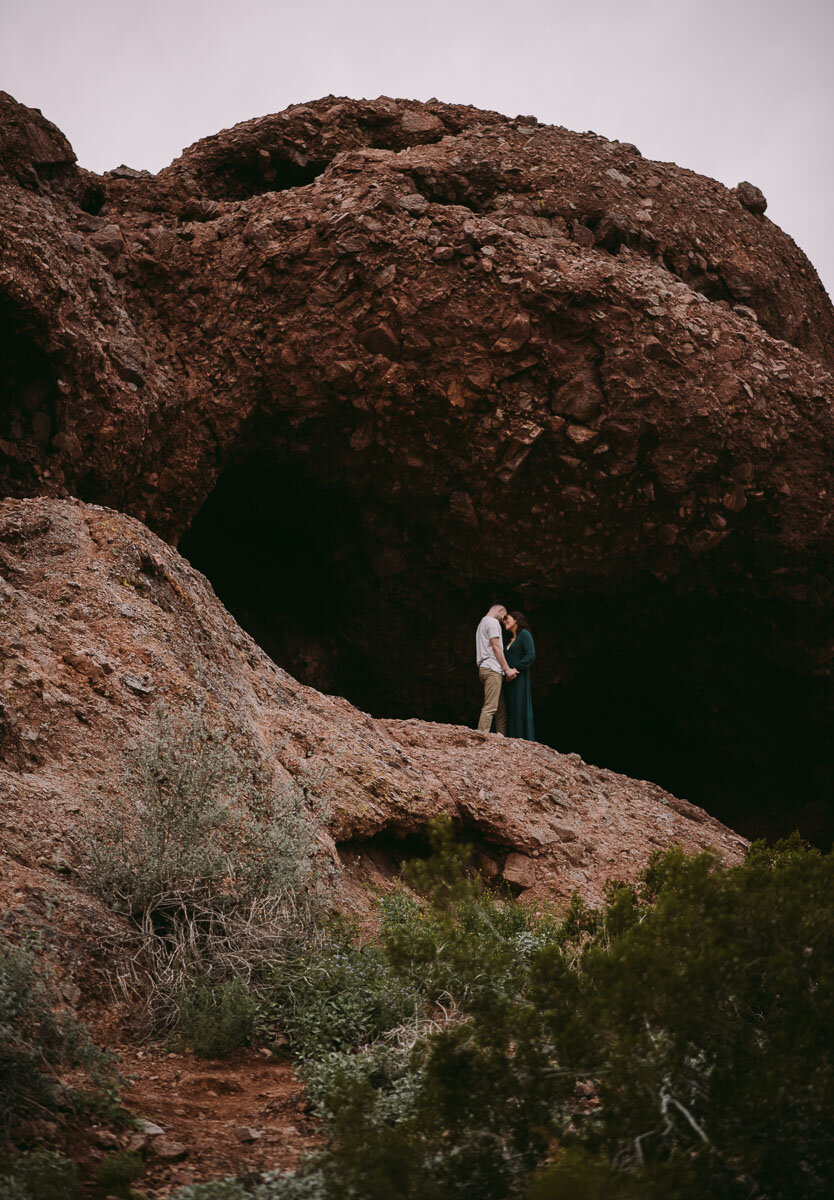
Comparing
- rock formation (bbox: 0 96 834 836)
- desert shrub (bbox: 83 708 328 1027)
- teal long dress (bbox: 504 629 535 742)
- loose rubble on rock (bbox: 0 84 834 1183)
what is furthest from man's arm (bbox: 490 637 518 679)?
desert shrub (bbox: 83 708 328 1027)

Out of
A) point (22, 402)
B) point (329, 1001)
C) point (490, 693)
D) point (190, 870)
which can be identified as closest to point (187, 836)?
point (190, 870)

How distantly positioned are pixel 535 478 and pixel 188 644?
497 cm

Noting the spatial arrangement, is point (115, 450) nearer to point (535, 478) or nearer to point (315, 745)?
point (315, 745)

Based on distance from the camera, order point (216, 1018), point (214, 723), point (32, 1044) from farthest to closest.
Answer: point (214, 723), point (216, 1018), point (32, 1044)

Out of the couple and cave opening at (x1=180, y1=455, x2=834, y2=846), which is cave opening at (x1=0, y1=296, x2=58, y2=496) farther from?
the couple

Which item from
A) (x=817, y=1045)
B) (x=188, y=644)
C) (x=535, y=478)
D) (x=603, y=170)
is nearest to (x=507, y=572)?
(x=535, y=478)

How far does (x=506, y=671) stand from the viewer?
9.46 meters

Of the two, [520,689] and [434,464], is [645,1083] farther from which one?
[434,464]

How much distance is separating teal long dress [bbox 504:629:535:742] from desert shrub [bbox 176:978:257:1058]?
624 centimetres

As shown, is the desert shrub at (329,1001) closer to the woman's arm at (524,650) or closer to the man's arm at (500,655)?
the man's arm at (500,655)

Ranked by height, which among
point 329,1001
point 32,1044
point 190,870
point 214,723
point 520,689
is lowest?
point 32,1044

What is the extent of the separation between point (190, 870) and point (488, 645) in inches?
234

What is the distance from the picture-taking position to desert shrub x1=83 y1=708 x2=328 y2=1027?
3.69 m

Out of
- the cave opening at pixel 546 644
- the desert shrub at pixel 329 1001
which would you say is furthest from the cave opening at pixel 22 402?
the desert shrub at pixel 329 1001
